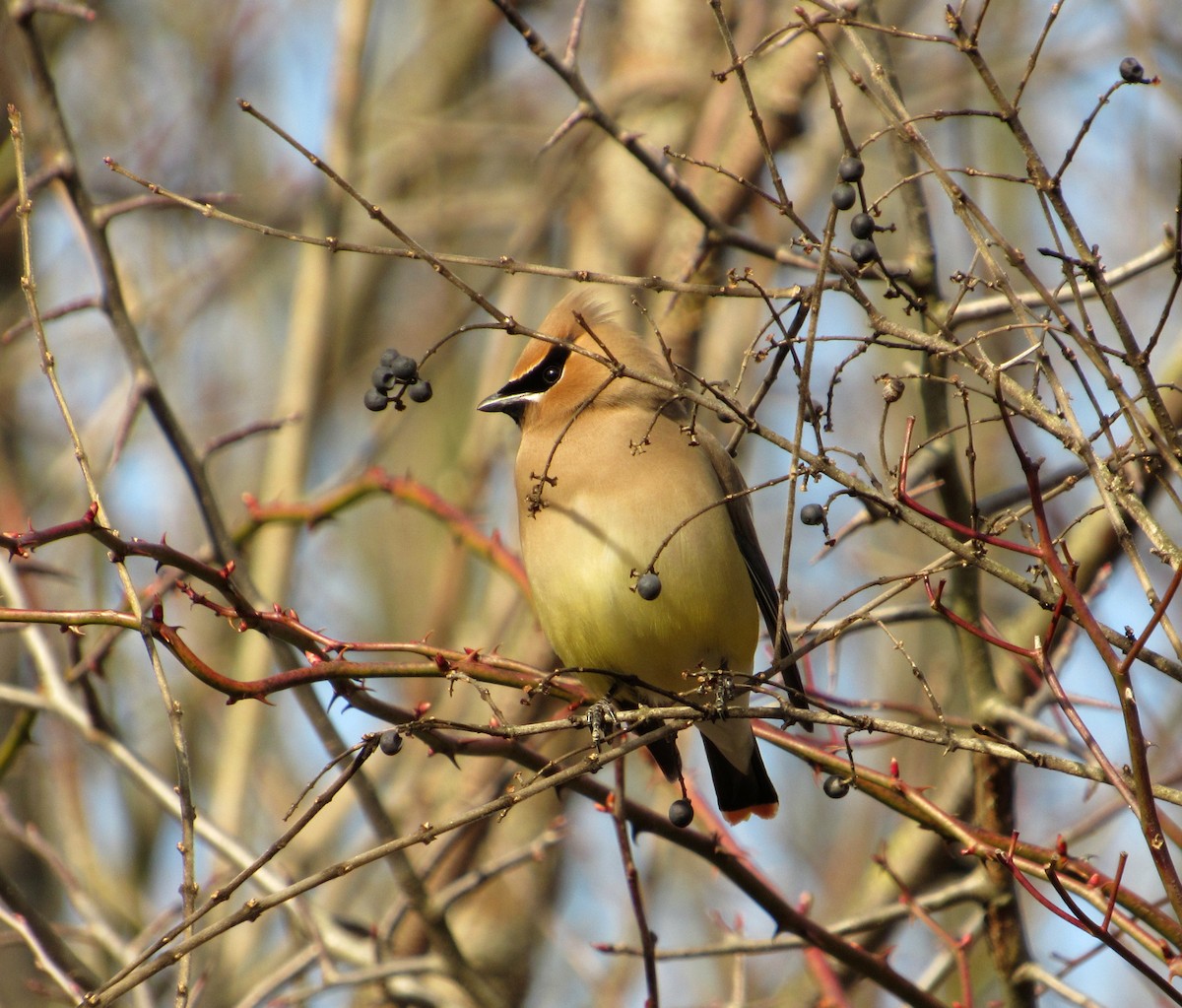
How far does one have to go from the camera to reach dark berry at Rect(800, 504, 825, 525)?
2631mm

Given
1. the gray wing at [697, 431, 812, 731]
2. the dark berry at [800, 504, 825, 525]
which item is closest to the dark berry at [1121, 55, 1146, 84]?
the dark berry at [800, 504, 825, 525]

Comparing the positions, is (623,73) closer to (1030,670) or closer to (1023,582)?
(1030,670)

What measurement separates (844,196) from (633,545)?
1.52 m

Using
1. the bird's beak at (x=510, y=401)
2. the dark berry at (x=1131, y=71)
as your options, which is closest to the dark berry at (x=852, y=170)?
the dark berry at (x=1131, y=71)

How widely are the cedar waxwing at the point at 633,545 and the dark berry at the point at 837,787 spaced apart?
76 centimetres

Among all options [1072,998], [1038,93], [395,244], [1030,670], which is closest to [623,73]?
[395,244]

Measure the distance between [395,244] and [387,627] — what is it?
247cm

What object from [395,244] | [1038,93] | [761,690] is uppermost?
[1038,93]

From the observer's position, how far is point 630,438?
4098mm

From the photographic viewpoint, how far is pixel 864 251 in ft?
8.54

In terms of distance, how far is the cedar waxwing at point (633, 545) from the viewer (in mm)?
3895

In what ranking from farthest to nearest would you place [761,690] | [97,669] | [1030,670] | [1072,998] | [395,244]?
[395,244] → [1030,670] → [97,669] → [1072,998] → [761,690]

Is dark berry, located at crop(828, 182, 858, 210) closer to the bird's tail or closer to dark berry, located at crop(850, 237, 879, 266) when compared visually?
dark berry, located at crop(850, 237, 879, 266)

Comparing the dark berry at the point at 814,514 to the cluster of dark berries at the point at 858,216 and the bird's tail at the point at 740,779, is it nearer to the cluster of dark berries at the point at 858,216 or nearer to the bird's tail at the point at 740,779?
the cluster of dark berries at the point at 858,216
